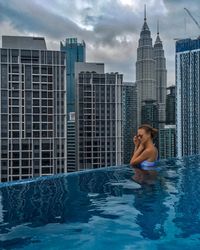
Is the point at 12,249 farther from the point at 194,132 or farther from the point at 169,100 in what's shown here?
the point at 169,100

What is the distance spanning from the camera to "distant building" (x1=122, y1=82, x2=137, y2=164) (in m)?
64.4

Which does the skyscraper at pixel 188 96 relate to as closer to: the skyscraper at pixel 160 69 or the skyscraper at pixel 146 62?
the skyscraper at pixel 146 62

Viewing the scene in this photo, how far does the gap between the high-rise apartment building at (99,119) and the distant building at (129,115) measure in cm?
1085

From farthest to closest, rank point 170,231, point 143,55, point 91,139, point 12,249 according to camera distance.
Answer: point 143,55, point 91,139, point 170,231, point 12,249

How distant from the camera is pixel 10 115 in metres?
39.5

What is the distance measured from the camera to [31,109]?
40.1 meters

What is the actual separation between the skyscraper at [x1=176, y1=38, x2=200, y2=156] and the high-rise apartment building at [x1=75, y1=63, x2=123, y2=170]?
8.06 meters

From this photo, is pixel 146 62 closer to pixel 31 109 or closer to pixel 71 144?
pixel 71 144

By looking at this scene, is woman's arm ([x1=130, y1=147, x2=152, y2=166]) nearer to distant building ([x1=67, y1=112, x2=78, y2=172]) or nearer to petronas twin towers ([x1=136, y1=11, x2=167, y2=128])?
distant building ([x1=67, y1=112, x2=78, y2=172])

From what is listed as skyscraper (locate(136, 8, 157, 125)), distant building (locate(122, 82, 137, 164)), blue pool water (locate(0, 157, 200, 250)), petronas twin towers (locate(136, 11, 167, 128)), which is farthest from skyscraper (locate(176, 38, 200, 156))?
skyscraper (locate(136, 8, 157, 125))

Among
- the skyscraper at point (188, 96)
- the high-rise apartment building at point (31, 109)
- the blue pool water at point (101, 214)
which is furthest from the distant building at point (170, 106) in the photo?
the blue pool water at point (101, 214)

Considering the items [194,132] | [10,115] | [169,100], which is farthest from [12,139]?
[169,100]

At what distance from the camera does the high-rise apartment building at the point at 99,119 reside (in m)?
48.5

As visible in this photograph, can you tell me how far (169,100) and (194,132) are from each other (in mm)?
33847
